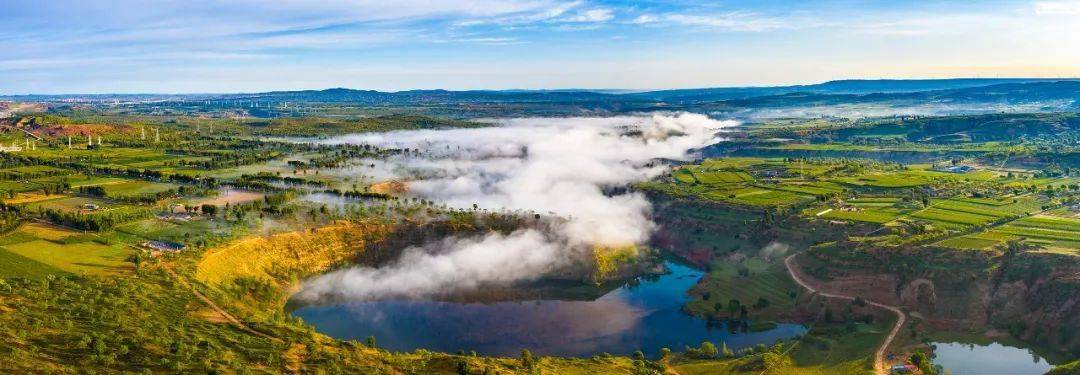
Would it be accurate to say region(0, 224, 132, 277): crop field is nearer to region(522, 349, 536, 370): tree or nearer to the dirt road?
the dirt road

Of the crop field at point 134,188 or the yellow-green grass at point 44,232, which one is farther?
the crop field at point 134,188

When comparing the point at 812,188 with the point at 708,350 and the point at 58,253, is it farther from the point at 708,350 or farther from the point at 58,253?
the point at 58,253

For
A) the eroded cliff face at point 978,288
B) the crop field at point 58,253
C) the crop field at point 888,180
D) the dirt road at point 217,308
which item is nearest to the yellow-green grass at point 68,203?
the crop field at point 58,253

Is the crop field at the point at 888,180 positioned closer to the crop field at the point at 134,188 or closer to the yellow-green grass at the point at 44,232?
the yellow-green grass at the point at 44,232

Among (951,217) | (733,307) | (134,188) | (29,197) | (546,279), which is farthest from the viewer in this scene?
(134,188)

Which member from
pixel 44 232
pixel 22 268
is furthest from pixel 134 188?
pixel 22 268

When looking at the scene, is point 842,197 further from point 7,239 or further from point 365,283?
point 7,239
